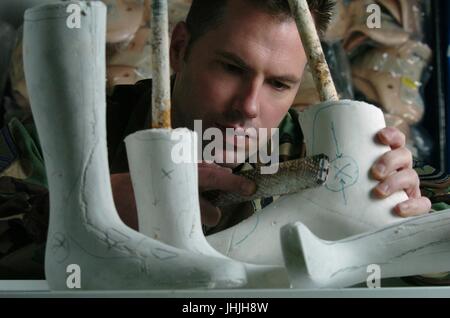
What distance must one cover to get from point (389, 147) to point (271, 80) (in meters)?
0.23


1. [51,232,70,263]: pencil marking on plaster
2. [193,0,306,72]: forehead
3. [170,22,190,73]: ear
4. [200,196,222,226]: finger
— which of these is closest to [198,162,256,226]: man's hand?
[200,196,222,226]: finger

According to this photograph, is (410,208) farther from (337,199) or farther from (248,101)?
(248,101)

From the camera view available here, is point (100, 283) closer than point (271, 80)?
Yes

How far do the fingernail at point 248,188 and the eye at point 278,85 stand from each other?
26cm

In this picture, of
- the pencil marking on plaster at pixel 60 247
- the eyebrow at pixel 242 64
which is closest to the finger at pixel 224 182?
the pencil marking on plaster at pixel 60 247

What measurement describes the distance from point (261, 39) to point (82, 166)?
1.09 ft

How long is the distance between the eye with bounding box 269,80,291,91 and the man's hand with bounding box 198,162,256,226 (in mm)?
216

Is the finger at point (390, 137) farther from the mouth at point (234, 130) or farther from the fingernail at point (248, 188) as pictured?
the mouth at point (234, 130)

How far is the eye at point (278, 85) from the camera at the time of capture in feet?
2.11

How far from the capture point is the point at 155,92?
0.37 metres

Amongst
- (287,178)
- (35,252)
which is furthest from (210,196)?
(35,252)
